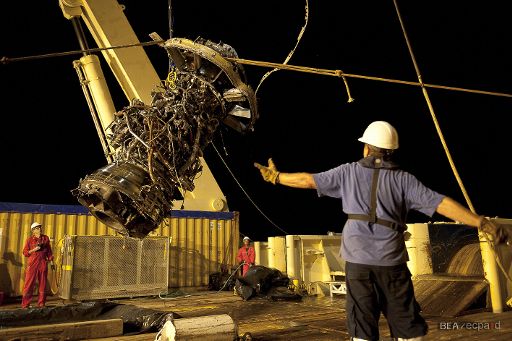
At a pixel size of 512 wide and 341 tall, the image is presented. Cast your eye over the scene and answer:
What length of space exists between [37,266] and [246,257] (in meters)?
6.11

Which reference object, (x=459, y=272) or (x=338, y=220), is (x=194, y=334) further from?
(x=338, y=220)

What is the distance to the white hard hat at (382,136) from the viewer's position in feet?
11.1

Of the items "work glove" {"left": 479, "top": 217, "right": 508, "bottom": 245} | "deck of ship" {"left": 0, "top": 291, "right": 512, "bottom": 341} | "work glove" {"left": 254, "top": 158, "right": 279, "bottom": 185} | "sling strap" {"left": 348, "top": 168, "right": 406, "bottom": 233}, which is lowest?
"deck of ship" {"left": 0, "top": 291, "right": 512, "bottom": 341}

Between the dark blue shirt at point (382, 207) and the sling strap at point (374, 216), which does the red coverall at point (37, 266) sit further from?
the sling strap at point (374, 216)

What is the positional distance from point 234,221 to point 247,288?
181 inches

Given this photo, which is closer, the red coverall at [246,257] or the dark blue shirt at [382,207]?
the dark blue shirt at [382,207]

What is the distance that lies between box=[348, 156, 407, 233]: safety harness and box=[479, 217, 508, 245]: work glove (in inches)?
22.2

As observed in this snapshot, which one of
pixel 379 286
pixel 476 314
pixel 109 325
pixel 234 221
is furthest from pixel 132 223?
pixel 234 221

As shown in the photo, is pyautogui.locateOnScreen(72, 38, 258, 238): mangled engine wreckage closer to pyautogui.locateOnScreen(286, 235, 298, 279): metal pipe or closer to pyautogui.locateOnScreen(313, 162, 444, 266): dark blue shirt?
pyautogui.locateOnScreen(313, 162, 444, 266): dark blue shirt

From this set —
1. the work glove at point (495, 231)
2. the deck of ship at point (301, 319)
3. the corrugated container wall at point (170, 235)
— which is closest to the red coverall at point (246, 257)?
the corrugated container wall at point (170, 235)

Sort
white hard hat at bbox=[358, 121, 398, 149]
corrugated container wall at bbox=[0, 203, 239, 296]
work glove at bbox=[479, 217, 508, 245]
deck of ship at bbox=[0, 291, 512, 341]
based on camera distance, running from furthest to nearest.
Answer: corrugated container wall at bbox=[0, 203, 239, 296] → deck of ship at bbox=[0, 291, 512, 341] → white hard hat at bbox=[358, 121, 398, 149] → work glove at bbox=[479, 217, 508, 245]

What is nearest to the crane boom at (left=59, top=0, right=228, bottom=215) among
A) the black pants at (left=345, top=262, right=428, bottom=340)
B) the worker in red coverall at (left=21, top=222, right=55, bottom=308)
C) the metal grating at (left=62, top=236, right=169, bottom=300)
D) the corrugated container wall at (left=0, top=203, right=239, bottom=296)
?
the corrugated container wall at (left=0, top=203, right=239, bottom=296)

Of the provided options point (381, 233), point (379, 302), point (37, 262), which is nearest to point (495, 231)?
point (381, 233)

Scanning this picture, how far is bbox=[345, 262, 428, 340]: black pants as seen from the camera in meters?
3.09
